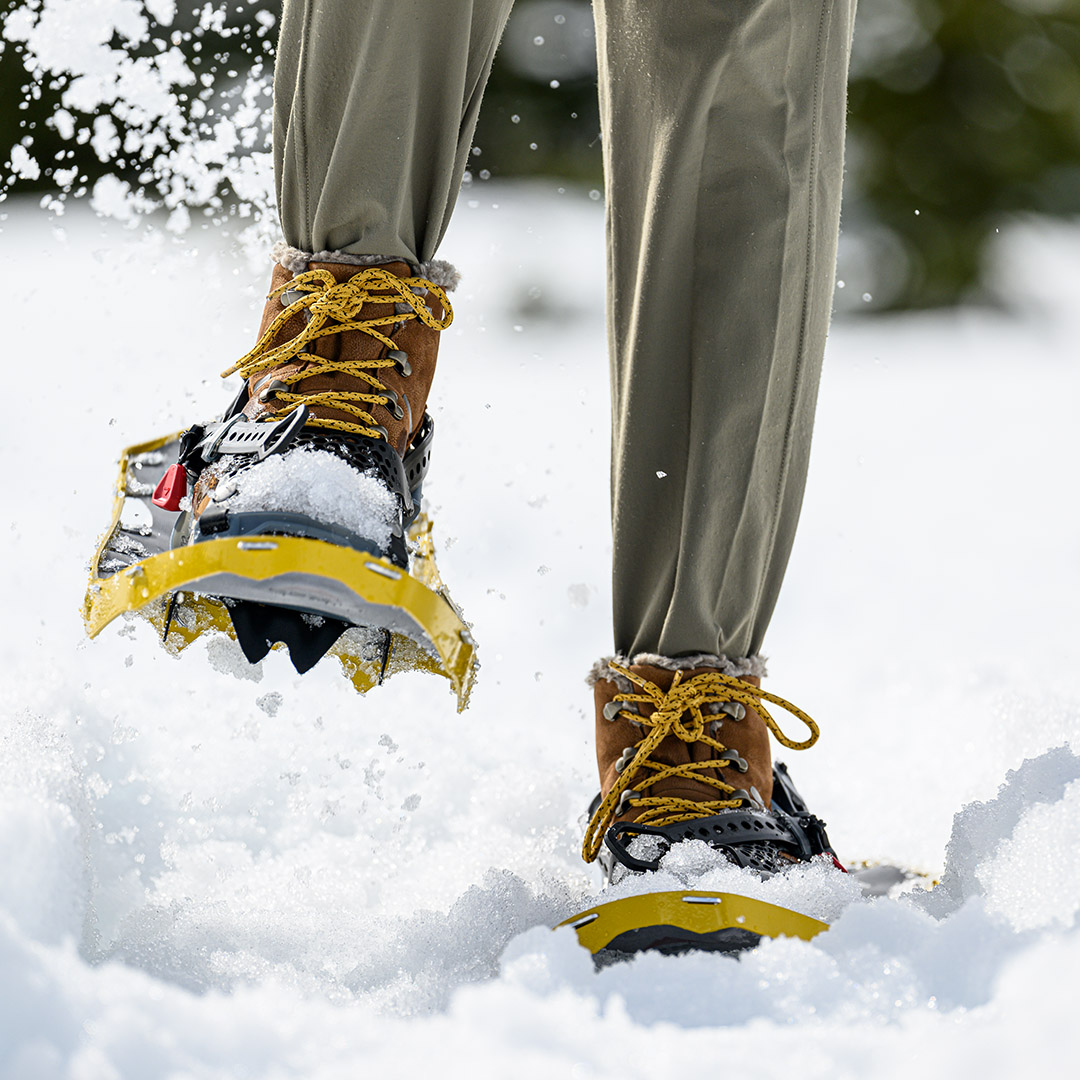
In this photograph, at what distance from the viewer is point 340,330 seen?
0.67 m

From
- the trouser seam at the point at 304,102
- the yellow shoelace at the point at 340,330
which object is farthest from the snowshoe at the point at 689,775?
the trouser seam at the point at 304,102

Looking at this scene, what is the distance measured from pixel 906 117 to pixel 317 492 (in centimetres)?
338

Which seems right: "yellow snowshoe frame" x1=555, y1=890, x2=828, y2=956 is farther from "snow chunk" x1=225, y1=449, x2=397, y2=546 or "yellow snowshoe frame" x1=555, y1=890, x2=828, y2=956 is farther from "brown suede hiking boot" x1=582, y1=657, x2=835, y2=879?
"snow chunk" x1=225, y1=449, x2=397, y2=546

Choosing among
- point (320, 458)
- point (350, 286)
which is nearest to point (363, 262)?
point (350, 286)

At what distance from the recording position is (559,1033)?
0.46 meters

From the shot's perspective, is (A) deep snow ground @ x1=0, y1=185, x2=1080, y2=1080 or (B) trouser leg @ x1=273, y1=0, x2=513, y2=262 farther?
(B) trouser leg @ x1=273, y1=0, x2=513, y2=262

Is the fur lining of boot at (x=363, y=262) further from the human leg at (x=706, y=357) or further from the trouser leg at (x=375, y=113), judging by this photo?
the human leg at (x=706, y=357)

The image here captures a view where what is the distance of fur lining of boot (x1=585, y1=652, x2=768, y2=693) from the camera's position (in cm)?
74

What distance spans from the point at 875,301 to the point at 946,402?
1.35 metres

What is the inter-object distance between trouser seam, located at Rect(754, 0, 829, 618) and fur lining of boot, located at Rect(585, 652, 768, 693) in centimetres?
4

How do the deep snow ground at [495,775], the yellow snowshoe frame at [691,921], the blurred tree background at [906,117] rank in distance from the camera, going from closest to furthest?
1. the deep snow ground at [495,775]
2. the yellow snowshoe frame at [691,921]
3. the blurred tree background at [906,117]

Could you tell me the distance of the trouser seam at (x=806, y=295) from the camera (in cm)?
69

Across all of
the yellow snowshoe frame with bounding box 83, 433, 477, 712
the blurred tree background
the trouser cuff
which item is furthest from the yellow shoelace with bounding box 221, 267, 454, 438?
the blurred tree background

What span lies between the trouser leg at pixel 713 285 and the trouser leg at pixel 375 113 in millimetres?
109
